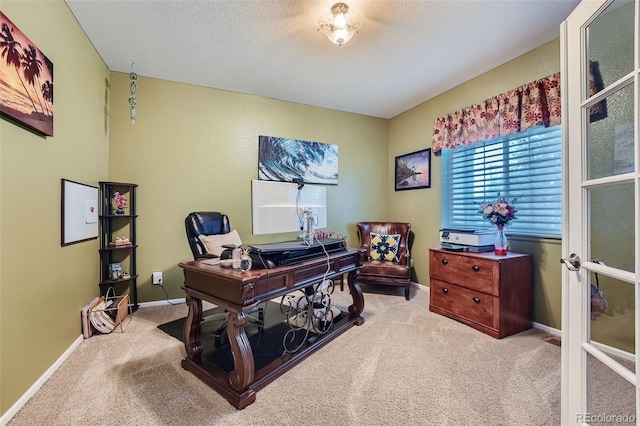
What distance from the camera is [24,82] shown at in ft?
4.88

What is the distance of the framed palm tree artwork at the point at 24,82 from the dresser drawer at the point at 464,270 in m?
3.24

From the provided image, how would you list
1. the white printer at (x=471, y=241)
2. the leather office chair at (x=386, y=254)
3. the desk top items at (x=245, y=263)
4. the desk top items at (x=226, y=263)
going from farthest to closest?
the leather office chair at (x=386, y=254), the white printer at (x=471, y=241), the desk top items at (x=226, y=263), the desk top items at (x=245, y=263)

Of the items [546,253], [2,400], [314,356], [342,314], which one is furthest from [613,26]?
[2,400]

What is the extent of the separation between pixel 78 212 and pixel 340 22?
244 cm

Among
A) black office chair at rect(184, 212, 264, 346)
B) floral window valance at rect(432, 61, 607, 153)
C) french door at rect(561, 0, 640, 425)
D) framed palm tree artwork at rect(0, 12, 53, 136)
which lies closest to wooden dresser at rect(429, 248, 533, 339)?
french door at rect(561, 0, 640, 425)

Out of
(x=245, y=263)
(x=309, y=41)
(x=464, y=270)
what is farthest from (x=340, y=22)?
(x=464, y=270)

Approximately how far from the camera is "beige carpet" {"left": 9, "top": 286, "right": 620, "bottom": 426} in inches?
55.2

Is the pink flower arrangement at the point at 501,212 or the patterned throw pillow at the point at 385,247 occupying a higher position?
the pink flower arrangement at the point at 501,212

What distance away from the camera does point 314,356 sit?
1.98 meters

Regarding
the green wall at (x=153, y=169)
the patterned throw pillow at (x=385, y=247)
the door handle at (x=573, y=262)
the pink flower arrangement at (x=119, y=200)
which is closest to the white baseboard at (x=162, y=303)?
the green wall at (x=153, y=169)

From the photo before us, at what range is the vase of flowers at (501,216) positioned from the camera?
7.95ft

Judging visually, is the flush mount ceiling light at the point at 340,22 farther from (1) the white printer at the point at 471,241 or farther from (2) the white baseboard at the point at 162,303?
(2) the white baseboard at the point at 162,303

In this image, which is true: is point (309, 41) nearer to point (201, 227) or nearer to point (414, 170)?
point (201, 227)

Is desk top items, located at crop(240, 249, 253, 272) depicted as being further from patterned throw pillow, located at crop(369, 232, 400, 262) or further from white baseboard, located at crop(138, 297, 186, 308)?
patterned throw pillow, located at crop(369, 232, 400, 262)
